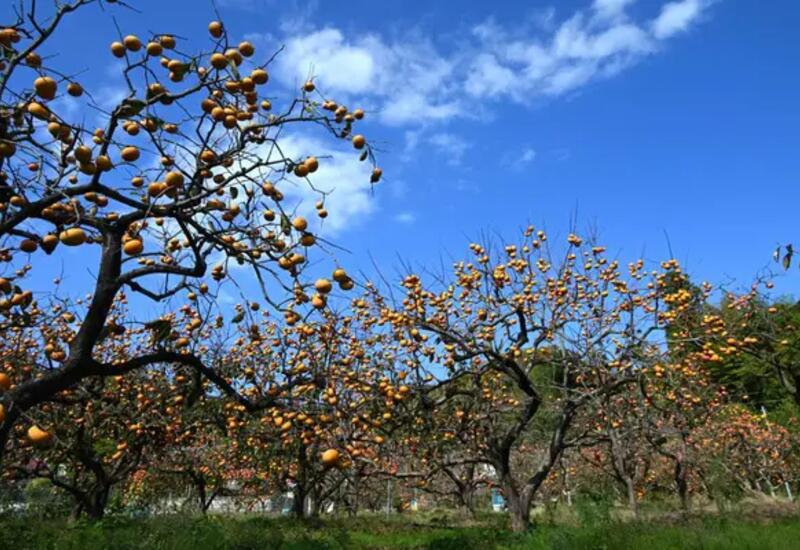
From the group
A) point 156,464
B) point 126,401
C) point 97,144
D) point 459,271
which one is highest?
point 459,271

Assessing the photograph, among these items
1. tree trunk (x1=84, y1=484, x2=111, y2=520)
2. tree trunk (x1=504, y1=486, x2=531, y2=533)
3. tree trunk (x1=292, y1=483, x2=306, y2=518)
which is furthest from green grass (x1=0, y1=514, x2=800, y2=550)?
tree trunk (x1=292, y1=483, x2=306, y2=518)

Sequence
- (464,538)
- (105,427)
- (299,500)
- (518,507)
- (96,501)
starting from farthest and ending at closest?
(299,500) < (96,501) < (105,427) < (464,538) < (518,507)

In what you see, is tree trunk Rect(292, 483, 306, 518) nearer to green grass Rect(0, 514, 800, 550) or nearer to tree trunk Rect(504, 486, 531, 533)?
green grass Rect(0, 514, 800, 550)

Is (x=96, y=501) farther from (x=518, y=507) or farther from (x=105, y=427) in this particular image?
(x=518, y=507)

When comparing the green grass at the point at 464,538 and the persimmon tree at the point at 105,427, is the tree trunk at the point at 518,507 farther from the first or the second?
the persimmon tree at the point at 105,427

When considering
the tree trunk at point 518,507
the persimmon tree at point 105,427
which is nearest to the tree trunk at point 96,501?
the persimmon tree at point 105,427

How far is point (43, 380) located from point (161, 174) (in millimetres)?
1464

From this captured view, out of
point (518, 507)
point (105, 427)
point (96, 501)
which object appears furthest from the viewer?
point (96, 501)

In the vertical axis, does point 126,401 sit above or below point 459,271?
below

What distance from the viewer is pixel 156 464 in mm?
13484

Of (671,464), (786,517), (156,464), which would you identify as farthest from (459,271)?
(671,464)

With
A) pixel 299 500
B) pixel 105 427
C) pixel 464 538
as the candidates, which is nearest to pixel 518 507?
pixel 464 538

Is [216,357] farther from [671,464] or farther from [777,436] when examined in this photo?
[777,436]

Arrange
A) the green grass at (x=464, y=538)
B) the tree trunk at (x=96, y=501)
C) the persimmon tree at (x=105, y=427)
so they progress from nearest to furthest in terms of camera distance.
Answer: the green grass at (x=464, y=538)
the persimmon tree at (x=105, y=427)
the tree trunk at (x=96, y=501)
